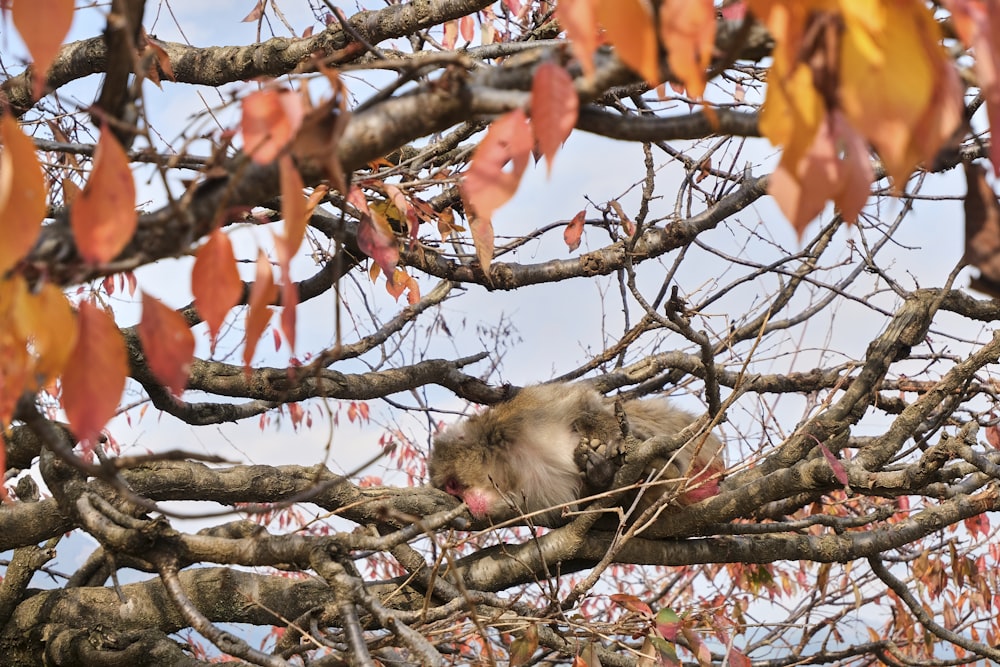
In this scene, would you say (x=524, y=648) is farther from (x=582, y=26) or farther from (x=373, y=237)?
(x=582, y=26)

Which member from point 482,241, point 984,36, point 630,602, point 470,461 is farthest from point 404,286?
point 984,36

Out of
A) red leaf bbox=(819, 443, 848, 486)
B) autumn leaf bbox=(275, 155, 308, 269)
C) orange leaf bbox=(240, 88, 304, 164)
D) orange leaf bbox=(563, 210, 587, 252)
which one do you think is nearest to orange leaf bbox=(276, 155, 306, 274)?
autumn leaf bbox=(275, 155, 308, 269)

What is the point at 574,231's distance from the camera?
16.9 feet

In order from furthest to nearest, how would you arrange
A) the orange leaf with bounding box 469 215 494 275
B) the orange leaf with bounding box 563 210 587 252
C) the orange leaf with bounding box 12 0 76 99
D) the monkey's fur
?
1. the orange leaf with bounding box 563 210 587 252
2. the monkey's fur
3. the orange leaf with bounding box 469 215 494 275
4. the orange leaf with bounding box 12 0 76 99

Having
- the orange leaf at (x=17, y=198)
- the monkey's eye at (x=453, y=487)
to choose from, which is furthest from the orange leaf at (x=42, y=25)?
the monkey's eye at (x=453, y=487)

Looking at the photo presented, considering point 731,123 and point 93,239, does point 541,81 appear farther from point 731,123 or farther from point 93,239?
point 93,239

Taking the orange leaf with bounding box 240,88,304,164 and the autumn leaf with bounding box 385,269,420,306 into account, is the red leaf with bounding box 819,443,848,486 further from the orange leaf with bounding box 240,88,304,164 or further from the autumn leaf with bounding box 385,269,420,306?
the orange leaf with bounding box 240,88,304,164

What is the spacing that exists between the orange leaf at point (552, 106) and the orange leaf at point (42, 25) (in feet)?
2.22

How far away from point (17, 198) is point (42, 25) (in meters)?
0.28

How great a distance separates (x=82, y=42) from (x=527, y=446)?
2974 millimetres

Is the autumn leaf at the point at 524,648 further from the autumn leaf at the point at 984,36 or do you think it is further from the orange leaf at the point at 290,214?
the autumn leaf at the point at 984,36

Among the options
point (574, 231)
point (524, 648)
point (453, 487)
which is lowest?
point (524, 648)

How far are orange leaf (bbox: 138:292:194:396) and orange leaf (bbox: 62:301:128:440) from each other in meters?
0.06

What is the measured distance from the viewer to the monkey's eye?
4711 millimetres
